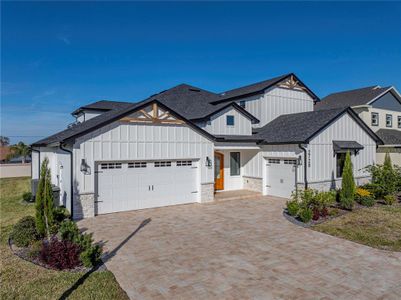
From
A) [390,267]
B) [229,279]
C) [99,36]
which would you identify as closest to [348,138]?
[390,267]

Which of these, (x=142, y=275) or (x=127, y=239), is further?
(x=127, y=239)

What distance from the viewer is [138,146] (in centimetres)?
1313

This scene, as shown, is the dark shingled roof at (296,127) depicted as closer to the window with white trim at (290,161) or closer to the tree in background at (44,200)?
the window with white trim at (290,161)

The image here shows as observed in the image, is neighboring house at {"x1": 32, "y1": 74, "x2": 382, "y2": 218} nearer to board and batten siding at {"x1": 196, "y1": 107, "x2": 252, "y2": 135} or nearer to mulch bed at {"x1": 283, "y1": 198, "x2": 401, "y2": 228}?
board and batten siding at {"x1": 196, "y1": 107, "x2": 252, "y2": 135}

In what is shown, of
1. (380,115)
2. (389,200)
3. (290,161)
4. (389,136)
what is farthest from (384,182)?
(380,115)

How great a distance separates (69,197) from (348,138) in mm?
15589

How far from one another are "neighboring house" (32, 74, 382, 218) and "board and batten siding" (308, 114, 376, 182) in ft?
0.18

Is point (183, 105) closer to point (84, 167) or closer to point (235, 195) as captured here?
point (235, 195)

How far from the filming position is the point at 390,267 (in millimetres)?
7156

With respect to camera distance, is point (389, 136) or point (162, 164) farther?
point (389, 136)

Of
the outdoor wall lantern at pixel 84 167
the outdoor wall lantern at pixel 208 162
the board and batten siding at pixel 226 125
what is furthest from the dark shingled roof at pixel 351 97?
the outdoor wall lantern at pixel 84 167

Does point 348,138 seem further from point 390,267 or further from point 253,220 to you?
point 390,267

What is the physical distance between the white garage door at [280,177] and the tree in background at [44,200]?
12015mm

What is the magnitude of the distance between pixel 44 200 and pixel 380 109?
2834cm
